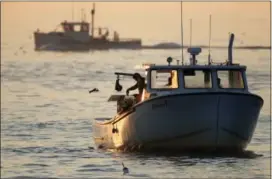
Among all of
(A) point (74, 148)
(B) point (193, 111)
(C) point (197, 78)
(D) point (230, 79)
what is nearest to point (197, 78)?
(C) point (197, 78)

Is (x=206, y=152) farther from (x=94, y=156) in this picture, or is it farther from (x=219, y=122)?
(x=94, y=156)

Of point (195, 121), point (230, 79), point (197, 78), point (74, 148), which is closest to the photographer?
point (195, 121)

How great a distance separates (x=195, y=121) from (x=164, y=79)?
237 centimetres

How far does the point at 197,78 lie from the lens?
3934 cm

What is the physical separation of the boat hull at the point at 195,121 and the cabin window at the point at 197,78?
134 centimetres

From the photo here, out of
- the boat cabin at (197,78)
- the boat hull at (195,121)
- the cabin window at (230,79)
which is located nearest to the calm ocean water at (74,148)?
the boat hull at (195,121)

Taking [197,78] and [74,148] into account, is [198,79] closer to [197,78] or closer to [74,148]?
[197,78]

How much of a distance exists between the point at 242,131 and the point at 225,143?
64 cm

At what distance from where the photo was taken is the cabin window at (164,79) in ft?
129

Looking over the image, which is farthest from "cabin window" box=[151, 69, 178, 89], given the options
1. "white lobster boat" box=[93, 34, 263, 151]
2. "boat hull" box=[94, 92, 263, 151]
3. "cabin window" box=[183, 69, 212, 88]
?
"boat hull" box=[94, 92, 263, 151]

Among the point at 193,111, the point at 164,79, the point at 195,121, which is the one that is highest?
the point at 164,79

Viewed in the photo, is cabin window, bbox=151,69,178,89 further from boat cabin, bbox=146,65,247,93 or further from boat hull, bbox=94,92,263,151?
boat hull, bbox=94,92,263,151

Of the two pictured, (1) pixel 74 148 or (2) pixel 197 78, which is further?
(1) pixel 74 148

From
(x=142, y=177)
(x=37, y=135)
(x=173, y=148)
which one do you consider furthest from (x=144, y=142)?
(x=37, y=135)
